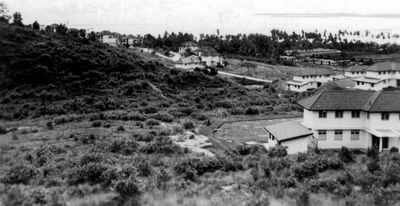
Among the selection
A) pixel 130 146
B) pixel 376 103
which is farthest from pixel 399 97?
pixel 130 146

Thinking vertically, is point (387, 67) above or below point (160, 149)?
above

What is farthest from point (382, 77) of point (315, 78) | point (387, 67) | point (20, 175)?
point (20, 175)

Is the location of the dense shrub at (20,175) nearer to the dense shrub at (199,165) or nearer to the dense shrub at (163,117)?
the dense shrub at (199,165)

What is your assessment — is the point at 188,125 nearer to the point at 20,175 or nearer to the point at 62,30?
the point at 20,175

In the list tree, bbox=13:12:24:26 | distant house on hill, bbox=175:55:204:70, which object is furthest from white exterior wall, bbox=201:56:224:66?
tree, bbox=13:12:24:26

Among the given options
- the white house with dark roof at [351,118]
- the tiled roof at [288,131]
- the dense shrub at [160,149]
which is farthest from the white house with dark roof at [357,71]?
the dense shrub at [160,149]

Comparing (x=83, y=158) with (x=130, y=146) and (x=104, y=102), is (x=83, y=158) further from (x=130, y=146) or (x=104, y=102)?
(x=104, y=102)

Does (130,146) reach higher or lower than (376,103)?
lower
